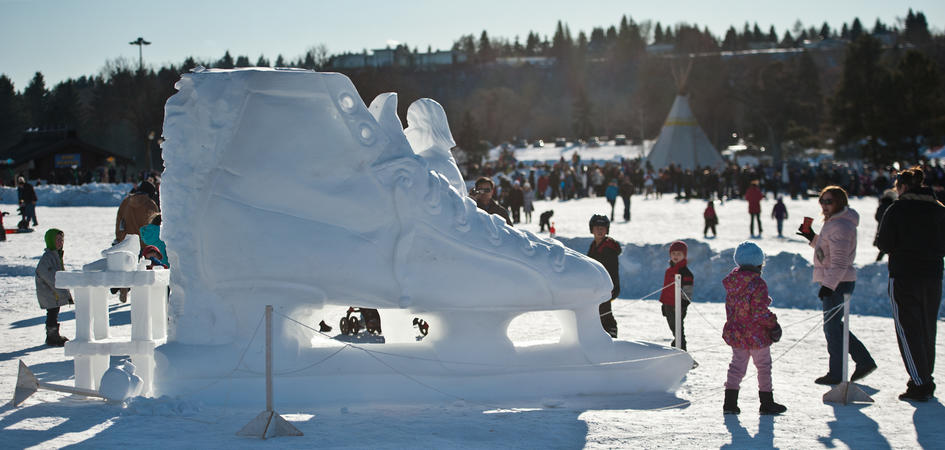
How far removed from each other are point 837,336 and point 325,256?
420 centimetres

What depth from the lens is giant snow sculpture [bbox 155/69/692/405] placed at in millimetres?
6215

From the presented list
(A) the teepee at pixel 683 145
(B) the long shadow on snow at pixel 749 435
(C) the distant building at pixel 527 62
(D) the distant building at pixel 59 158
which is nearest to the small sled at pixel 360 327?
(B) the long shadow on snow at pixel 749 435

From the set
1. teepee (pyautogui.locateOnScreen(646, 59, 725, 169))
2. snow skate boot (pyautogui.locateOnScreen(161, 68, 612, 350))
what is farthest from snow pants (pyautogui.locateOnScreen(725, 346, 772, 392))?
teepee (pyautogui.locateOnScreen(646, 59, 725, 169))

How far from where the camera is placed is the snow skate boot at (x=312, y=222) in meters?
6.25

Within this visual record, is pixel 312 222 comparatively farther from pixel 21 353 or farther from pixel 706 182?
pixel 706 182

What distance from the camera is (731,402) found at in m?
6.16

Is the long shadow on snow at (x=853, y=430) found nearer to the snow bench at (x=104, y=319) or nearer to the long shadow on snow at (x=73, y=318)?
the snow bench at (x=104, y=319)

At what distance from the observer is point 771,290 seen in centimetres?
1251

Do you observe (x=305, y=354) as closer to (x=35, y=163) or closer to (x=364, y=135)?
(x=364, y=135)

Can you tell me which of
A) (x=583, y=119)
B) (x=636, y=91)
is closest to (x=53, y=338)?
(x=583, y=119)

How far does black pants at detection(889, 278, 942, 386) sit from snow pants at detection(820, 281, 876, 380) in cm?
42

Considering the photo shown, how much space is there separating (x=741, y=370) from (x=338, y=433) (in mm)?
2830

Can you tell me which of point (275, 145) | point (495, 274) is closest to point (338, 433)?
point (495, 274)

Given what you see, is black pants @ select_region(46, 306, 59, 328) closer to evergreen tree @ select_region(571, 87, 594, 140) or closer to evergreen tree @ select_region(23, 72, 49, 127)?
evergreen tree @ select_region(23, 72, 49, 127)
